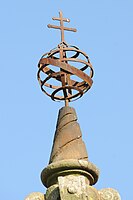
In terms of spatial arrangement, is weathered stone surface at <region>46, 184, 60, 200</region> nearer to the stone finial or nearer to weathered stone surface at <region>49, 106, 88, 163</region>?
the stone finial

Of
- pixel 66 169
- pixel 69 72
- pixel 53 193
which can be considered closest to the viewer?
pixel 53 193

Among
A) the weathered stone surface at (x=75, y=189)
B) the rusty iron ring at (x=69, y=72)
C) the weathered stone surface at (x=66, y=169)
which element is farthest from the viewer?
the rusty iron ring at (x=69, y=72)

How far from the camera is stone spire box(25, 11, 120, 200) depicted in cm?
755

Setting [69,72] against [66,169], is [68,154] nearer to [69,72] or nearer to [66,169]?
[66,169]

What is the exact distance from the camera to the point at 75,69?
28.0ft

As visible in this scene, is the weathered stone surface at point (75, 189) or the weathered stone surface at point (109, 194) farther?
the weathered stone surface at point (109, 194)

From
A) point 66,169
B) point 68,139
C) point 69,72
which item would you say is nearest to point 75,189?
point 66,169

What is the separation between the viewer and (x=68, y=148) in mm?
8109

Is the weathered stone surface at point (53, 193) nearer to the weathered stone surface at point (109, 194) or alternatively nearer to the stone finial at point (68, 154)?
the stone finial at point (68, 154)

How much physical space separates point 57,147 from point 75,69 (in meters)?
1.10

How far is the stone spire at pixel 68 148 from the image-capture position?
755 cm

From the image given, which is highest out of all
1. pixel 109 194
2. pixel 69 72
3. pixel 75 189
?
Result: pixel 69 72

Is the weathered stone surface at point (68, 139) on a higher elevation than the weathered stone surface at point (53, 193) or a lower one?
higher

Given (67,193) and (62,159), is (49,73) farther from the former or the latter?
(67,193)
